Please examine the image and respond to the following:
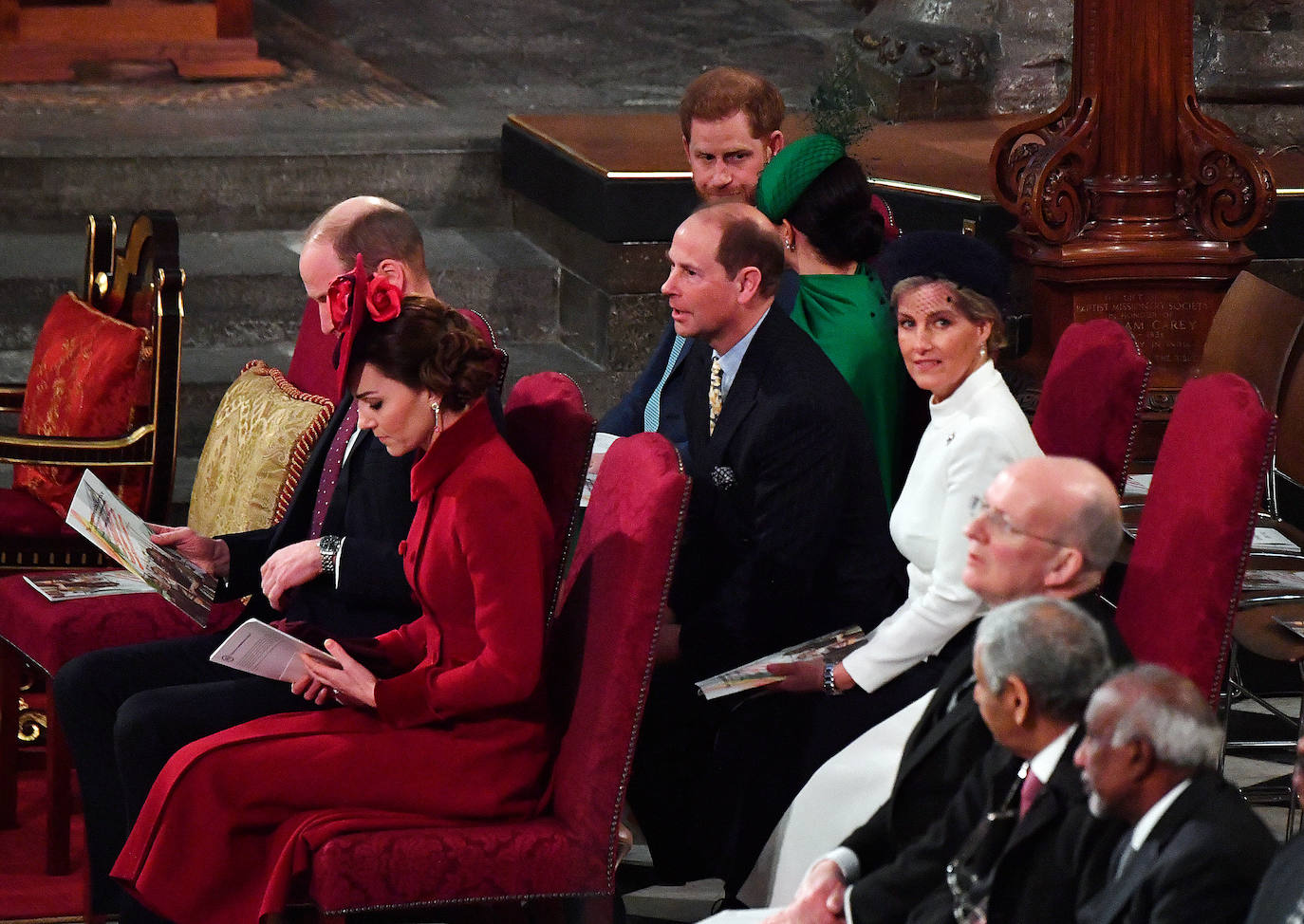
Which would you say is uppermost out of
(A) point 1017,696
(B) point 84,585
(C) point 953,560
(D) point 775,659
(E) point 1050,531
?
(E) point 1050,531

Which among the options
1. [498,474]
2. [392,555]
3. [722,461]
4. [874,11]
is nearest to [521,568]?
[498,474]

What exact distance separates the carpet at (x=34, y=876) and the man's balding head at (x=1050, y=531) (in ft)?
6.20

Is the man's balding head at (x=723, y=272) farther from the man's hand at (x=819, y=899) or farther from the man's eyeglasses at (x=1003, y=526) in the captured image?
the man's hand at (x=819, y=899)

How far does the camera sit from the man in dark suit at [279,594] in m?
2.98

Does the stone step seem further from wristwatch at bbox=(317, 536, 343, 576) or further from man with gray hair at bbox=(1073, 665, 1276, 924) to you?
man with gray hair at bbox=(1073, 665, 1276, 924)

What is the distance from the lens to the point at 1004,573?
2.30 metres

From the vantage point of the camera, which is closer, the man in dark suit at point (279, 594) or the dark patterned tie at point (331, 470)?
the man in dark suit at point (279, 594)

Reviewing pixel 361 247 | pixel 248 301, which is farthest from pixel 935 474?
pixel 248 301

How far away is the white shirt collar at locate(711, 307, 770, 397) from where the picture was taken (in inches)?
130

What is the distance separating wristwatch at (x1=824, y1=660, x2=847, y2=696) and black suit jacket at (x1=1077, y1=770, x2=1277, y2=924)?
114 cm

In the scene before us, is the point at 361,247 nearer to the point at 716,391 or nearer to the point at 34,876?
the point at 716,391

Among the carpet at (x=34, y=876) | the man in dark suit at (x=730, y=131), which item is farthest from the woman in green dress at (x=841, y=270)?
the carpet at (x=34, y=876)

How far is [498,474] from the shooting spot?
2.80 m

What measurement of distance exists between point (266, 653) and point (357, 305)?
1.78 ft
